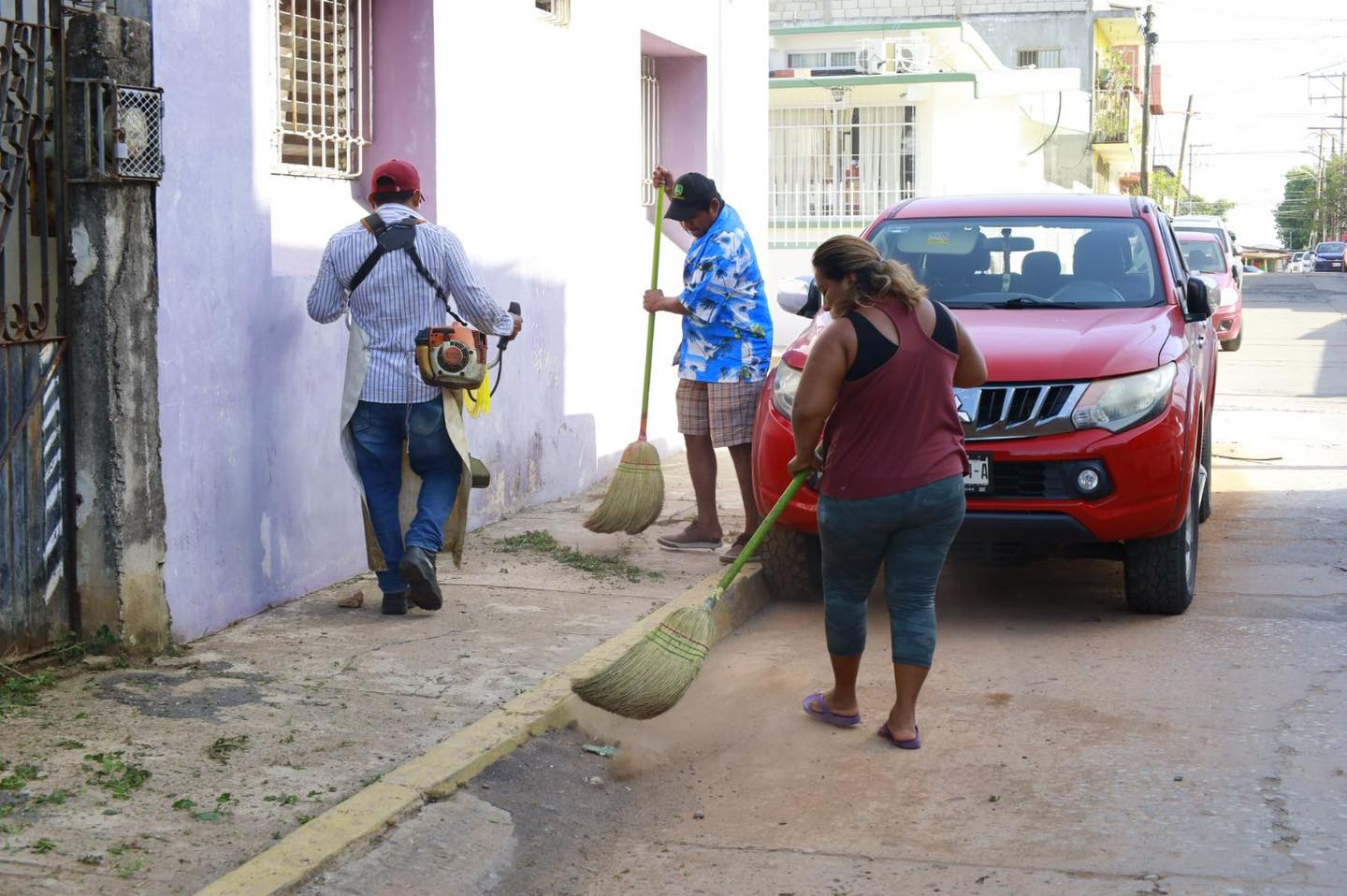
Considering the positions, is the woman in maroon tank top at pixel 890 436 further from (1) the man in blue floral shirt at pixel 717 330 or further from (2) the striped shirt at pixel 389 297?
(1) the man in blue floral shirt at pixel 717 330

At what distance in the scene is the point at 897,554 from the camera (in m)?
5.11

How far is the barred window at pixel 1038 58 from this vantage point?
41750 mm

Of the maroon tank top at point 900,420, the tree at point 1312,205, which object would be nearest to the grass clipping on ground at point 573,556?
the maroon tank top at point 900,420

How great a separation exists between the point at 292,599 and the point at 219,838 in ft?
9.10

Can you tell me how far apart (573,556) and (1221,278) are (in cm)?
1652

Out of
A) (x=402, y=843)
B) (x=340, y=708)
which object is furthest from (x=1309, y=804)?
(x=340, y=708)

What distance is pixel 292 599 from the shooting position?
6656mm

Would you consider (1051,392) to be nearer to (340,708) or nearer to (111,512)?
(340,708)

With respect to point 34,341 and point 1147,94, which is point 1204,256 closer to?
point 34,341

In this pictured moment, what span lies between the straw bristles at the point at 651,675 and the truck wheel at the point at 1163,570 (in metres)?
2.45

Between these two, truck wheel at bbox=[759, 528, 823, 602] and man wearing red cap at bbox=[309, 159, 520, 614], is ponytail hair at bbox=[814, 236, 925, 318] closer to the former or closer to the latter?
Answer: man wearing red cap at bbox=[309, 159, 520, 614]

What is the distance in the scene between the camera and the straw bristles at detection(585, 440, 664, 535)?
25.4 ft

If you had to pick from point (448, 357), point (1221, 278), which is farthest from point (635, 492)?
point (1221, 278)

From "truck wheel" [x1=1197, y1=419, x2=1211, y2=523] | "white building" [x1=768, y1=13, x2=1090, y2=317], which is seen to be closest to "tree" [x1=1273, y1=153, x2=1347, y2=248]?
"white building" [x1=768, y1=13, x2=1090, y2=317]
